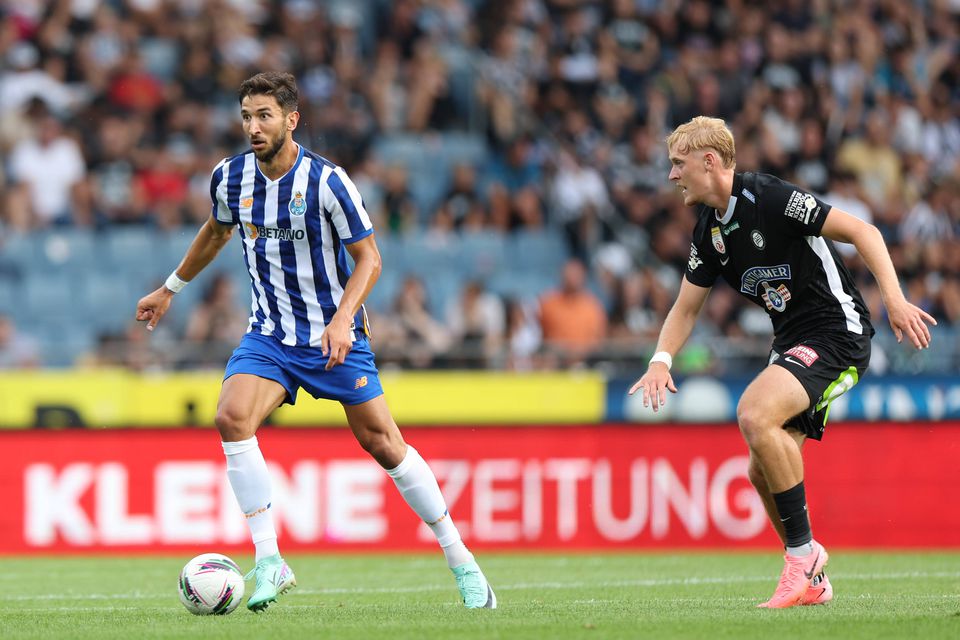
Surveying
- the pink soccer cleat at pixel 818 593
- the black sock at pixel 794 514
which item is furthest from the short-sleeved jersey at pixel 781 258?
the pink soccer cleat at pixel 818 593

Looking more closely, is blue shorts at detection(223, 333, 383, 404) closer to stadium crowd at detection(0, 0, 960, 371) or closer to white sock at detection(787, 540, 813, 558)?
white sock at detection(787, 540, 813, 558)

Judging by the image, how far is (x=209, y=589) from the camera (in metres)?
6.85

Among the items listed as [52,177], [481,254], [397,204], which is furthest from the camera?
[481,254]

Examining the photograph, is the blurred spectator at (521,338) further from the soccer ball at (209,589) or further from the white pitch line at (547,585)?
the soccer ball at (209,589)

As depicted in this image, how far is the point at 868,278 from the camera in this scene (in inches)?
643

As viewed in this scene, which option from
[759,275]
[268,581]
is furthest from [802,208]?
[268,581]

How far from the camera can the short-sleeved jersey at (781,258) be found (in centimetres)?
700

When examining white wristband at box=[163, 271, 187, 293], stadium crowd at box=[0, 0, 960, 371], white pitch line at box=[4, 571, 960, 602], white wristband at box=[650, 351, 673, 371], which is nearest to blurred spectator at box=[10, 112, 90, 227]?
stadium crowd at box=[0, 0, 960, 371]

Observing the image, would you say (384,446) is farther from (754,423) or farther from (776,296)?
(776,296)

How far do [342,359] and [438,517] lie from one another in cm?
98

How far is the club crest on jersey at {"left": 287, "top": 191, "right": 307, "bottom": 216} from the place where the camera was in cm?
700

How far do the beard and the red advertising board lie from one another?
5.36m

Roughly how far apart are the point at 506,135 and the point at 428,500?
1139cm

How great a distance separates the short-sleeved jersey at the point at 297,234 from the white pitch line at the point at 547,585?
202 centimetres
